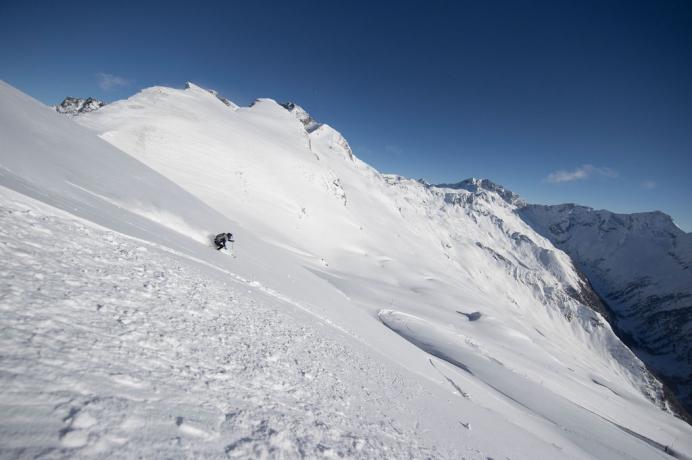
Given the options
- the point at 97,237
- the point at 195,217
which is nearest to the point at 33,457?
the point at 97,237

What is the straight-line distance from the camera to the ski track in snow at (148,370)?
3754mm

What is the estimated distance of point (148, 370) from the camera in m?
5.09

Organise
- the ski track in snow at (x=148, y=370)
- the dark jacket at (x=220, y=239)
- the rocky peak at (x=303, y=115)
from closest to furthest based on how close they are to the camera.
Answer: the ski track in snow at (x=148, y=370)
the dark jacket at (x=220, y=239)
the rocky peak at (x=303, y=115)

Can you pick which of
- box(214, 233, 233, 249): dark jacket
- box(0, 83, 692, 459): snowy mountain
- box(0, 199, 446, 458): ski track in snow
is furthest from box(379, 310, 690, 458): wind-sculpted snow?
box(214, 233, 233, 249): dark jacket

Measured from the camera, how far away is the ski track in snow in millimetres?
3754

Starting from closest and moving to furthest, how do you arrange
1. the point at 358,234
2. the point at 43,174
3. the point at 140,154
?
the point at 43,174 < the point at 140,154 < the point at 358,234

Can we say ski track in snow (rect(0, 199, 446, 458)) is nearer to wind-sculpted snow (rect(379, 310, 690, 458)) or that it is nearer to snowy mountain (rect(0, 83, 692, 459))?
snowy mountain (rect(0, 83, 692, 459))

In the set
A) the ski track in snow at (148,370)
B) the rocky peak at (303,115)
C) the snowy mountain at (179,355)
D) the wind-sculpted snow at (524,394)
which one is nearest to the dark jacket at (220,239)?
the snowy mountain at (179,355)

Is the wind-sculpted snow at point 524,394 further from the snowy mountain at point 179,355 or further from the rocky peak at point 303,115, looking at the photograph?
the rocky peak at point 303,115

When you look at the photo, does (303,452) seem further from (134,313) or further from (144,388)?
(134,313)

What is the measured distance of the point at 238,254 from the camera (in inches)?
734

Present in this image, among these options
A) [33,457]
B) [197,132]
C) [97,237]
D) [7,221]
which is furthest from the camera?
[197,132]

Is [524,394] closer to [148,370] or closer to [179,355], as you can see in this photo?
[179,355]

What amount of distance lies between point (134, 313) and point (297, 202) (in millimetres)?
50994
